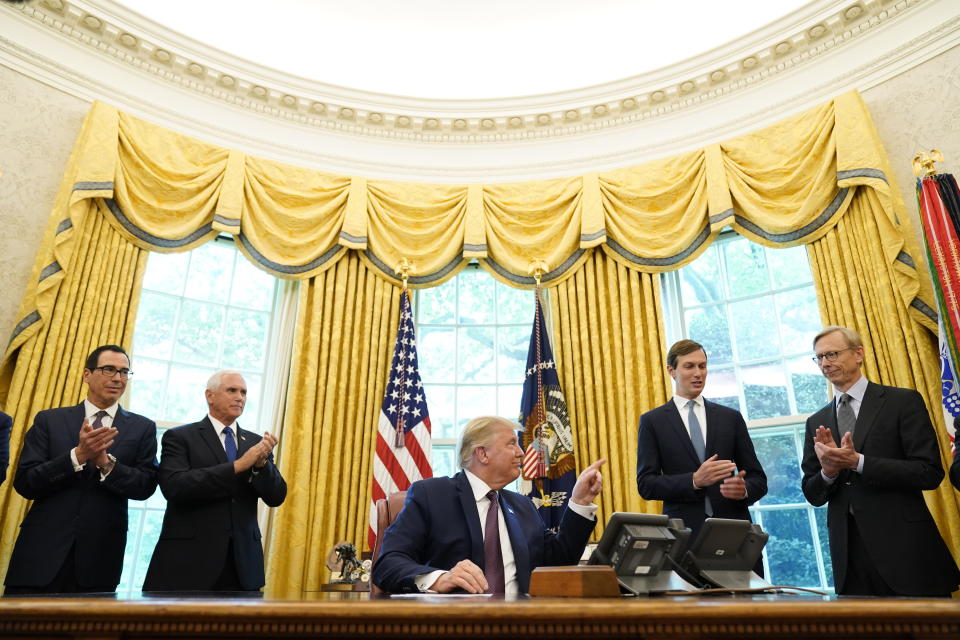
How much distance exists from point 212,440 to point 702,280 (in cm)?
372

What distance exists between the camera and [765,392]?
462cm

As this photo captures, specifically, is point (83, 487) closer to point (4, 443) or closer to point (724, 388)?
point (4, 443)

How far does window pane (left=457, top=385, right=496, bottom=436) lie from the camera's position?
524 cm

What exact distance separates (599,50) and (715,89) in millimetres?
1083

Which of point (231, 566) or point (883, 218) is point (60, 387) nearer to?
point (231, 566)

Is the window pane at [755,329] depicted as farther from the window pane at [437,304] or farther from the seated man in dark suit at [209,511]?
the seated man in dark suit at [209,511]

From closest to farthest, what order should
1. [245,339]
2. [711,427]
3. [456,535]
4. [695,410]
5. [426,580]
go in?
[426,580] → [456,535] → [711,427] → [695,410] → [245,339]

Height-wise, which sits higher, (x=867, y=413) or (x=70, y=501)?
(x=867, y=413)

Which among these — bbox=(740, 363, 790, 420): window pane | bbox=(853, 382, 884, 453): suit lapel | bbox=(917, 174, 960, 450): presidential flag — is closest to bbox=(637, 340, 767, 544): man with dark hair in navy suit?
bbox=(853, 382, 884, 453): suit lapel

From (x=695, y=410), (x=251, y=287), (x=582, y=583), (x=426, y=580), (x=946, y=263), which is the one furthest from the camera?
(x=251, y=287)

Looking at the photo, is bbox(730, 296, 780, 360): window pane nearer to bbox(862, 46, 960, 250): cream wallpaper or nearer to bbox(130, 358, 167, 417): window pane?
bbox(862, 46, 960, 250): cream wallpaper

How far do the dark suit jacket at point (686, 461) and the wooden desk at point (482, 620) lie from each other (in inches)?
69.7

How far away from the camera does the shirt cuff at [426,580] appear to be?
5.81 ft

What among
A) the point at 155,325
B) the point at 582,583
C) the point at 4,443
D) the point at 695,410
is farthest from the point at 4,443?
the point at 695,410
